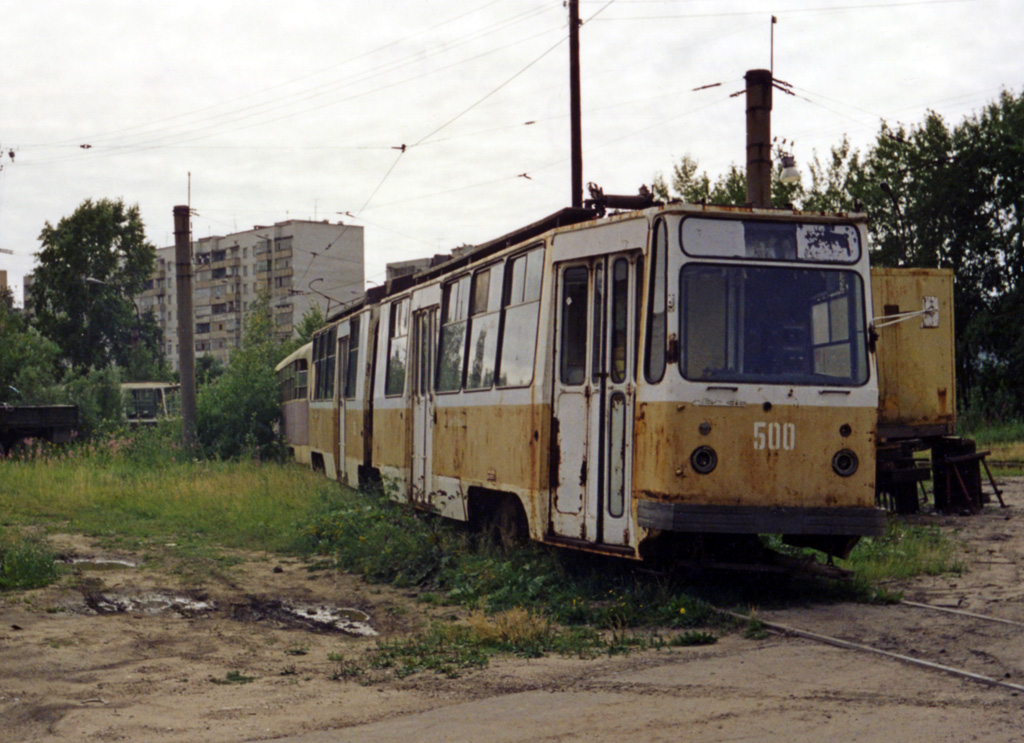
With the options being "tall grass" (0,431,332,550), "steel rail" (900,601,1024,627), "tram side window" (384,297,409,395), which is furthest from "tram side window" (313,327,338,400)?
"steel rail" (900,601,1024,627)

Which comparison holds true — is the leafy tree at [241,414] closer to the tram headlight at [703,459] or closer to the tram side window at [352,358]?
the tram side window at [352,358]

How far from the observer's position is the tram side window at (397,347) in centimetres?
1523

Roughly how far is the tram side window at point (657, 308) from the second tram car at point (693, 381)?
0.05 ft

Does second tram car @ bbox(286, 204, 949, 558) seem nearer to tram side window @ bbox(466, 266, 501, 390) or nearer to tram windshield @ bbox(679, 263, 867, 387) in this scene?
tram windshield @ bbox(679, 263, 867, 387)

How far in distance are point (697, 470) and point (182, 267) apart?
2300 centimetres

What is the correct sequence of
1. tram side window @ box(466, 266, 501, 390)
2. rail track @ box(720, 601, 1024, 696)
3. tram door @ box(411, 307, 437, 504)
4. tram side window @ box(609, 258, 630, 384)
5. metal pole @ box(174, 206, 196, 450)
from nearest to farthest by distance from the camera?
rail track @ box(720, 601, 1024, 696) → tram side window @ box(609, 258, 630, 384) → tram side window @ box(466, 266, 501, 390) → tram door @ box(411, 307, 437, 504) → metal pole @ box(174, 206, 196, 450)

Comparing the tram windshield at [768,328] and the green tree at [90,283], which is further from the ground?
the green tree at [90,283]

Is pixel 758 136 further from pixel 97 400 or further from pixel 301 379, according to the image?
pixel 97 400

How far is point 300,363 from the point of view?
85.6ft

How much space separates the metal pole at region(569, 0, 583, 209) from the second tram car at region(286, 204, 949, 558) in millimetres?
9514

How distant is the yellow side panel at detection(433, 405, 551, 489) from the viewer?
10.2 metres

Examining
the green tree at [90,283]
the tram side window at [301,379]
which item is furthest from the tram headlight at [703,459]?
the green tree at [90,283]

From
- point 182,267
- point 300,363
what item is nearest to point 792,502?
point 300,363

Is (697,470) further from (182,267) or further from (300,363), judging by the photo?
(182,267)
